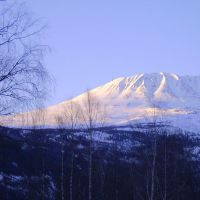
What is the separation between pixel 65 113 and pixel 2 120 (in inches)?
848

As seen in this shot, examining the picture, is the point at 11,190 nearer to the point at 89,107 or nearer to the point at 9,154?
the point at 9,154

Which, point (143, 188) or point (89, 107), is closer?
point (89, 107)

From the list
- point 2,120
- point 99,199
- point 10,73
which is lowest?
point 99,199

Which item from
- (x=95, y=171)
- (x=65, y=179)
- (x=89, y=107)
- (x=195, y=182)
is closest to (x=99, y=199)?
(x=65, y=179)

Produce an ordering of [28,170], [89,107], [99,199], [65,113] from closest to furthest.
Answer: [89,107], [65,113], [99,199], [28,170]

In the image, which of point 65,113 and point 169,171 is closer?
point 65,113

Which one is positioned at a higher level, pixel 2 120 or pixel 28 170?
pixel 2 120

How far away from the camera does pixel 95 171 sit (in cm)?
6022

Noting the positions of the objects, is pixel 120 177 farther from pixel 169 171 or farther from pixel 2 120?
pixel 2 120

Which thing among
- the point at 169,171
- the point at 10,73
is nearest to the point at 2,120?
the point at 10,73

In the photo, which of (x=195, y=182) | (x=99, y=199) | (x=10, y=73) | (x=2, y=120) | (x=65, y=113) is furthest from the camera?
(x=195, y=182)

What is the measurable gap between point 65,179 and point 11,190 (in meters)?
6.20

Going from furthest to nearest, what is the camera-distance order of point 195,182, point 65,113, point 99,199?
point 195,182 < point 99,199 < point 65,113

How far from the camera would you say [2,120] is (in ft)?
37.3
